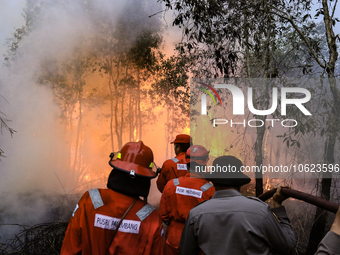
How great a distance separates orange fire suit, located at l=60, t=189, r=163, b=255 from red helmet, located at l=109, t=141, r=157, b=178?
19 cm

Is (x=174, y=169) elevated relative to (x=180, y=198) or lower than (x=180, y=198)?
elevated

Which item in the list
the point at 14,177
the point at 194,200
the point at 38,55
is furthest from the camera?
the point at 38,55

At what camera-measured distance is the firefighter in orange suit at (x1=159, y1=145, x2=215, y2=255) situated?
9.45 ft

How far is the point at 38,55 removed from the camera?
724 cm

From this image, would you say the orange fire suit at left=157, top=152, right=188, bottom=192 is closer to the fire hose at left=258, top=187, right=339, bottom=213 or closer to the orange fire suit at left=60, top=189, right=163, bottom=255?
the orange fire suit at left=60, top=189, right=163, bottom=255

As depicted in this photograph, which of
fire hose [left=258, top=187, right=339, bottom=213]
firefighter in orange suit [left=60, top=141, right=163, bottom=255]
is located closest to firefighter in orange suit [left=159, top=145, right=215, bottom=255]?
firefighter in orange suit [left=60, top=141, right=163, bottom=255]

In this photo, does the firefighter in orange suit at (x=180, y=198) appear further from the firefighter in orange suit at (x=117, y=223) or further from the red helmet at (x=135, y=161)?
the firefighter in orange suit at (x=117, y=223)

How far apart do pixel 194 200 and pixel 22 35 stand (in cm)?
711

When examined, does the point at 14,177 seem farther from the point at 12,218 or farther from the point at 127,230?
the point at 127,230

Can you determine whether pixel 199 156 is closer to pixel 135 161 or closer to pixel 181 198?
pixel 181 198

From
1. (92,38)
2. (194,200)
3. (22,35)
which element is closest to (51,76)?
(22,35)

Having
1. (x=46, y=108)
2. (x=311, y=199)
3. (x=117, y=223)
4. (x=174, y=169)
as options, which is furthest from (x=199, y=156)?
(x=46, y=108)

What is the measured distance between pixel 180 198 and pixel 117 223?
1.38m

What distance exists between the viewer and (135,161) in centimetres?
186
